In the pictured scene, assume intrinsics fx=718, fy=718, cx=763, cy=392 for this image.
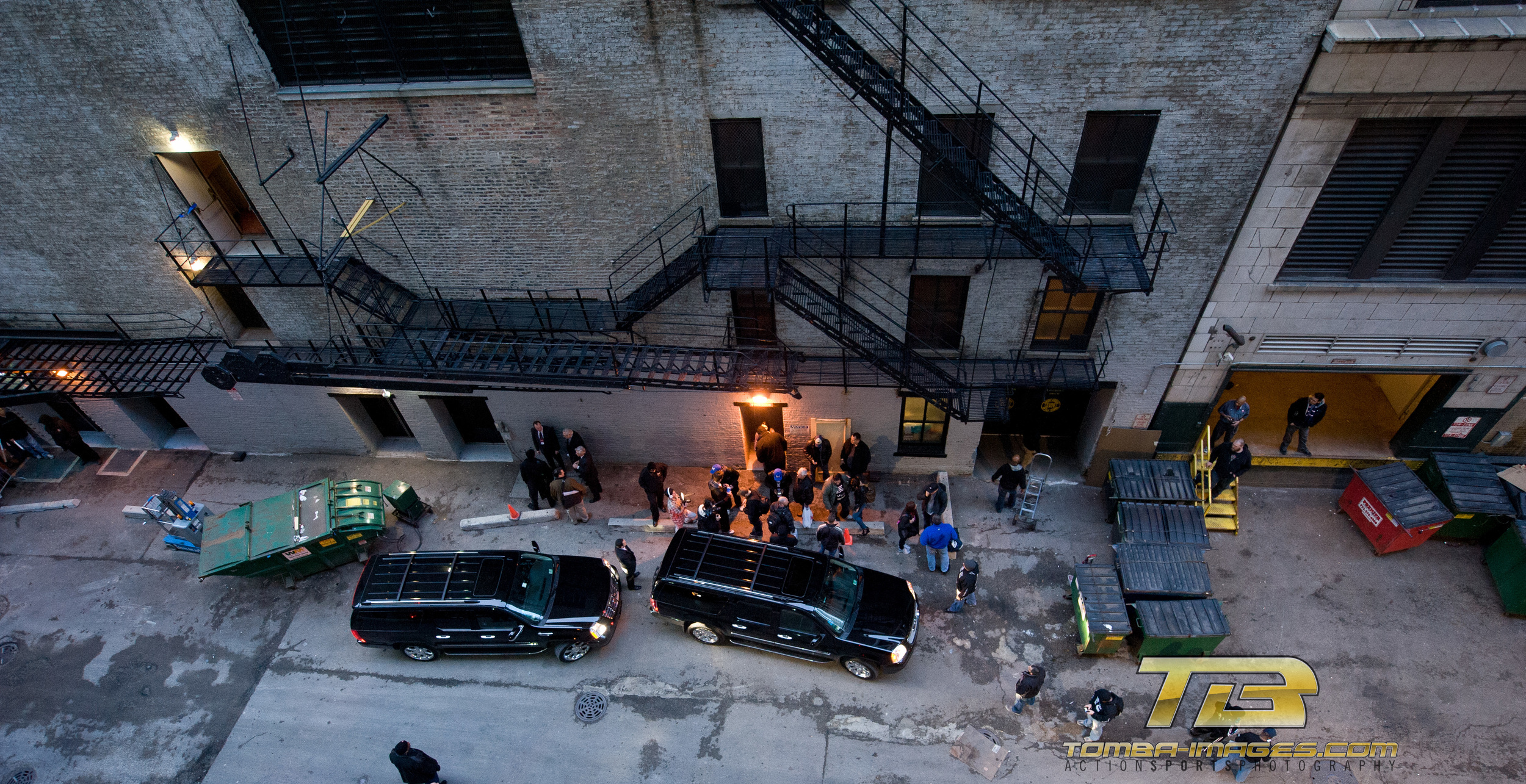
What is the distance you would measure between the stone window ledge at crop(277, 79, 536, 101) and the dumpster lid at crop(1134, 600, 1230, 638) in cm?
1380

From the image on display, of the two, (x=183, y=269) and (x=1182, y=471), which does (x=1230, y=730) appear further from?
(x=183, y=269)

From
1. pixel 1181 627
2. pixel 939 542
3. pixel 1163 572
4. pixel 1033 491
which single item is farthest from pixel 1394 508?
pixel 939 542

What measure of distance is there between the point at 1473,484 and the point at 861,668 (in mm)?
12619

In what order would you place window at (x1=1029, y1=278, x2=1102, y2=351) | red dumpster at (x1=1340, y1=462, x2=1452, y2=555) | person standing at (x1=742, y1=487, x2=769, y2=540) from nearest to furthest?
1. window at (x1=1029, y1=278, x2=1102, y2=351)
2. red dumpster at (x1=1340, y1=462, x2=1452, y2=555)
3. person standing at (x1=742, y1=487, x2=769, y2=540)

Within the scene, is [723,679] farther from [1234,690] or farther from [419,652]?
[1234,690]

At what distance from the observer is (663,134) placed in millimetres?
12133

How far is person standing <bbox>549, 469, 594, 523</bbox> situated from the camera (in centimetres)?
1545

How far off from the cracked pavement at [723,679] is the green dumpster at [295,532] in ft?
2.48

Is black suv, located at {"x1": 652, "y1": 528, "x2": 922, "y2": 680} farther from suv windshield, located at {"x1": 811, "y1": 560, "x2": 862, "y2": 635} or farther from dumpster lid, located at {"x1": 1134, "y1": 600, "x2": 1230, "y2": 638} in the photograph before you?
dumpster lid, located at {"x1": 1134, "y1": 600, "x2": 1230, "y2": 638}

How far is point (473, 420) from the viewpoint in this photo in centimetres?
1770

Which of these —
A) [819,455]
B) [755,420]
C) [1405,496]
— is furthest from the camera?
[755,420]

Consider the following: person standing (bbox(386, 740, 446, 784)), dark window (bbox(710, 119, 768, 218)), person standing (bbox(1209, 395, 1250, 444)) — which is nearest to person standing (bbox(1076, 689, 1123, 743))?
person standing (bbox(1209, 395, 1250, 444))

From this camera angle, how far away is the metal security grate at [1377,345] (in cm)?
1363

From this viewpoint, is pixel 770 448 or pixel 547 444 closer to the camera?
pixel 770 448
